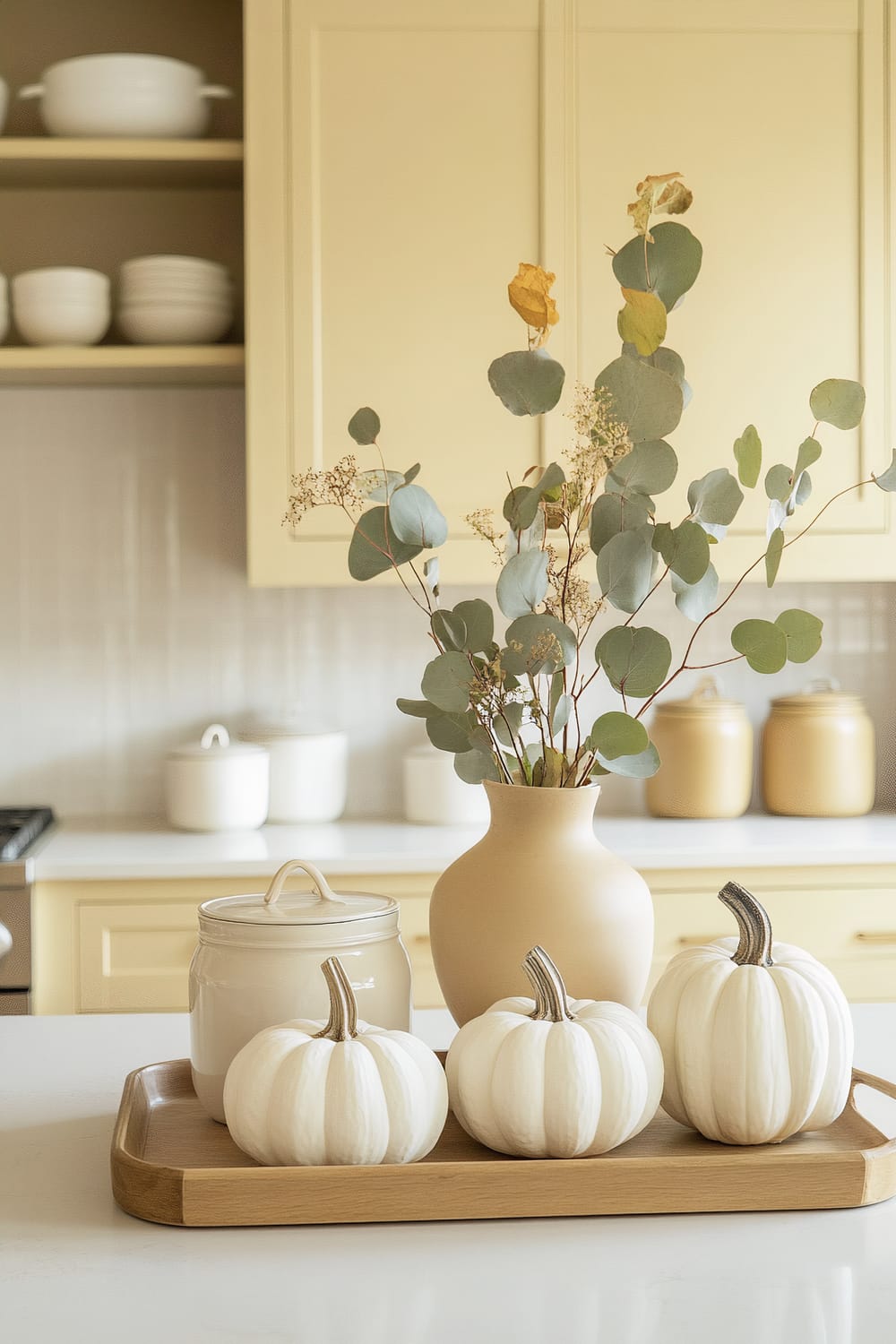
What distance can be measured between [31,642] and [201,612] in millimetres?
345

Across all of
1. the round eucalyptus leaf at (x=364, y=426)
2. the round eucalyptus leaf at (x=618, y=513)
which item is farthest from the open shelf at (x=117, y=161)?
the round eucalyptus leaf at (x=618, y=513)

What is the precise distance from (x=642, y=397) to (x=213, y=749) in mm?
1661

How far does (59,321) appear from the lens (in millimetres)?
2361

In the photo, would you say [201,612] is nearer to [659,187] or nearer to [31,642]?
[31,642]

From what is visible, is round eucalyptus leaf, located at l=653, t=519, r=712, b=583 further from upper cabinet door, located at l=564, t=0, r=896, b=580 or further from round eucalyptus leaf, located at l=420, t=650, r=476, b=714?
upper cabinet door, located at l=564, t=0, r=896, b=580

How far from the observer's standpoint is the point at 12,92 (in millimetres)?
2609

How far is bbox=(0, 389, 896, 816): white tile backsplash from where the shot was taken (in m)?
2.65

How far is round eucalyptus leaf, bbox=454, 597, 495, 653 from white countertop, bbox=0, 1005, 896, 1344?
1.23ft

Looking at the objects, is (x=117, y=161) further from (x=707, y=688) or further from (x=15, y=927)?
(x=707, y=688)

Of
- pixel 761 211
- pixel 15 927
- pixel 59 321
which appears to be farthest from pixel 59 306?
pixel 761 211

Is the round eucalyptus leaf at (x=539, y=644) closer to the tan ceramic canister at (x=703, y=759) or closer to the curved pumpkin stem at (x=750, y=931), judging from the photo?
the curved pumpkin stem at (x=750, y=931)

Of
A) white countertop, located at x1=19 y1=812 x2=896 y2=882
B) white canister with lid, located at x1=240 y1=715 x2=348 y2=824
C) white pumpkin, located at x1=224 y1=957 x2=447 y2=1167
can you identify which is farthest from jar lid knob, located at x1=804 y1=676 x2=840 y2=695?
white pumpkin, located at x1=224 y1=957 x2=447 y2=1167

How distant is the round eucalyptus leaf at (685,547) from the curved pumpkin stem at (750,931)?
203 mm

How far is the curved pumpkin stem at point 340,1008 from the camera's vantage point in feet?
2.41
